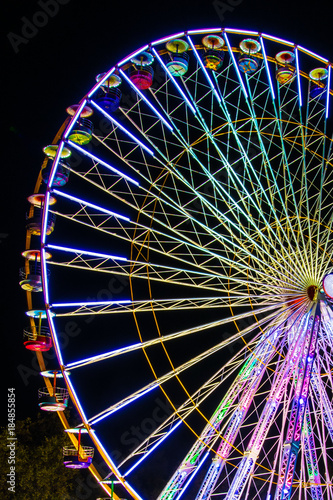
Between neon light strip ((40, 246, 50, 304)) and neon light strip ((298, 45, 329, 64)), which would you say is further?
→ neon light strip ((298, 45, 329, 64))

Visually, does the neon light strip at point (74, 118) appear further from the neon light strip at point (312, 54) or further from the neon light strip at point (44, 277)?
the neon light strip at point (312, 54)

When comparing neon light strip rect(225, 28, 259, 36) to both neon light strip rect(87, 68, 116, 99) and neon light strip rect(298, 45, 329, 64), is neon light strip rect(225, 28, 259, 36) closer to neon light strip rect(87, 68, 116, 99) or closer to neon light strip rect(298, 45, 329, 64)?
neon light strip rect(298, 45, 329, 64)

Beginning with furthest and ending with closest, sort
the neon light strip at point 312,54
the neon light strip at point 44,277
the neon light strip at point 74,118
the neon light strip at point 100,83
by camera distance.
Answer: the neon light strip at point 100,83
the neon light strip at point 74,118
the neon light strip at point 312,54
the neon light strip at point 44,277

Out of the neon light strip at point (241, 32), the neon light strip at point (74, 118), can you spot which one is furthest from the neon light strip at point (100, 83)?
the neon light strip at point (241, 32)

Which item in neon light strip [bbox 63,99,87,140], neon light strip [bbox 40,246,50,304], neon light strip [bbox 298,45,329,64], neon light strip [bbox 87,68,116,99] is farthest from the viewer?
neon light strip [bbox 87,68,116,99]

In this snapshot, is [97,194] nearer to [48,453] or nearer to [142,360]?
[142,360]

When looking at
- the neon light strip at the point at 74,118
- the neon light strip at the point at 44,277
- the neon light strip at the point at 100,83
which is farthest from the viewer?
the neon light strip at the point at 100,83

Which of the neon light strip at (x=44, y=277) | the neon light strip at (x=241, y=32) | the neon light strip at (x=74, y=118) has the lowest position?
the neon light strip at (x=44, y=277)

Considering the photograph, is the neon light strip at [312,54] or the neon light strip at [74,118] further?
the neon light strip at [74,118]

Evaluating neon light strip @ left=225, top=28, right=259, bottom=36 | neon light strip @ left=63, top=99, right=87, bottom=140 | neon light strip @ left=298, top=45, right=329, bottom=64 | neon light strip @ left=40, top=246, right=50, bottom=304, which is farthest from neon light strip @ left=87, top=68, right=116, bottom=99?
neon light strip @ left=298, top=45, right=329, bottom=64

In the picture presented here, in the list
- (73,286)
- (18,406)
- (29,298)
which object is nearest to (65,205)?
(73,286)

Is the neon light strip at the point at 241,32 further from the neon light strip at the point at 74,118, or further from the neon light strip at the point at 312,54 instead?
the neon light strip at the point at 74,118

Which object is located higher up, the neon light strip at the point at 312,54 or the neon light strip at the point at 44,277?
the neon light strip at the point at 312,54

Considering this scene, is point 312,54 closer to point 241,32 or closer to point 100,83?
point 241,32
